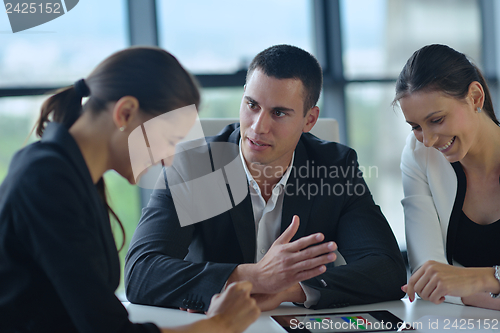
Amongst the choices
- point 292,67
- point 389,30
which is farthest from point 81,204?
point 389,30

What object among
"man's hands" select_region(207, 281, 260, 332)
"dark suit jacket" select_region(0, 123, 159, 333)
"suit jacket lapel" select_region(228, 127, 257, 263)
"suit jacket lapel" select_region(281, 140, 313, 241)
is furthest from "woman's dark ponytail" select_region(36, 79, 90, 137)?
"suit jacket lapel" select_region(281, 140, 313, 241)

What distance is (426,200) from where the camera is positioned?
4.98ft

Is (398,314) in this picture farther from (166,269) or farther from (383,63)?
(383,63)

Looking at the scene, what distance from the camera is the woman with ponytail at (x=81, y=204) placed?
28.6 inches

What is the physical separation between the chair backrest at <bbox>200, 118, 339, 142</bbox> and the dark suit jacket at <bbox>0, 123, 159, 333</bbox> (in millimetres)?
998

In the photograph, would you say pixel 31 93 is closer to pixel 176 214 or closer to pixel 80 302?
pixel 176 214

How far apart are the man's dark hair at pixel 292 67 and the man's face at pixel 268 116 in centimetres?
2

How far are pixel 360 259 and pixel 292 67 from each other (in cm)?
71

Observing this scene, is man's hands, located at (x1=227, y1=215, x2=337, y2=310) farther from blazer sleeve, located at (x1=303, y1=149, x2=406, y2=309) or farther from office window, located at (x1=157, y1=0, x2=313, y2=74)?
office window, located at (x1=157, y1=0, x2=313, y2=74)

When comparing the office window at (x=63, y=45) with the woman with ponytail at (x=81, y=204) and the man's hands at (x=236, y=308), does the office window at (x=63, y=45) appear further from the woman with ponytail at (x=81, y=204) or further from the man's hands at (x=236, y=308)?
the man's hands at (x=236, y=308)

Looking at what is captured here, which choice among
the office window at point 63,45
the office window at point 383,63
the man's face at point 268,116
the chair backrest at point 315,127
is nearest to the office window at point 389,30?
the office window at point 383,63

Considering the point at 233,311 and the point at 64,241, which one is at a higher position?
the point at 64,241

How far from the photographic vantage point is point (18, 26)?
252cm

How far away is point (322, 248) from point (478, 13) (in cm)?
345
